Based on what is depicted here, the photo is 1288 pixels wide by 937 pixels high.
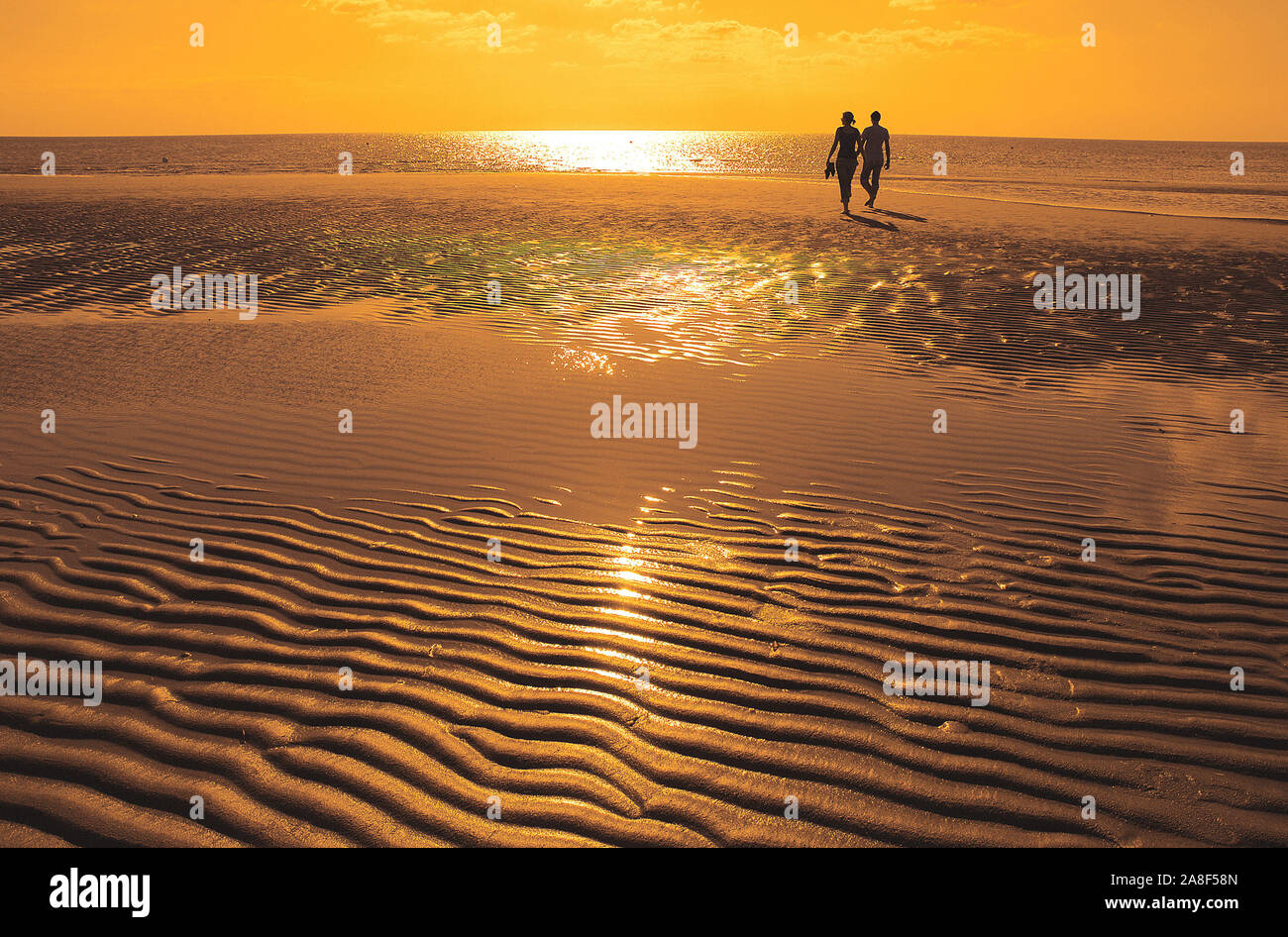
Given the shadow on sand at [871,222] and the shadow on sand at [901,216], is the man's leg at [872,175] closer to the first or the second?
the shadow on sand at [901,216]

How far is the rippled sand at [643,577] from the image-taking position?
280 cm

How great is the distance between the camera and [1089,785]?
285 centimetres

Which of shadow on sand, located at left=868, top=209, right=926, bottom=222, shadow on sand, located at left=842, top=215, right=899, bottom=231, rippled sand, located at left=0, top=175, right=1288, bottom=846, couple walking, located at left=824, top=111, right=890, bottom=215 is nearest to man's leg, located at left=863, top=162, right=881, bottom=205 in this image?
couple walking, located at left=824, top=111, right=890, bottom=215

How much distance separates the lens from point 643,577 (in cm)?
419

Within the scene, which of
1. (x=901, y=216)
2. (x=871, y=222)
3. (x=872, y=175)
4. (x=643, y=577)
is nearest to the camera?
(x=643, y=577)

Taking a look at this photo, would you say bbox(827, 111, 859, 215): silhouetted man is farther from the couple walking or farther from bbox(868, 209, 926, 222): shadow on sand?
bbox(868, 209, 926, 222): shadow on sand

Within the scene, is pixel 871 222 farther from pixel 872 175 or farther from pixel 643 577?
pixel 643 577

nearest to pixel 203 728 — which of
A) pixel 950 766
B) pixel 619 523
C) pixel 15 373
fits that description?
pixel 619 523

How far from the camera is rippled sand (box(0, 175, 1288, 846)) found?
280 centimetres

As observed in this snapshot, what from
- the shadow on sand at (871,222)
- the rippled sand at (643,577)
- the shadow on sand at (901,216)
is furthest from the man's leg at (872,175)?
the rippled sand at (643,577)

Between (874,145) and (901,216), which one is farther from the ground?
(874,145)

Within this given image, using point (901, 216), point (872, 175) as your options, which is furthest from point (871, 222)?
point (872, 175)

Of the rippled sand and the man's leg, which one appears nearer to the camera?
the rippled sand

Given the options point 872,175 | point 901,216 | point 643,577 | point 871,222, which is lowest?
point 643,577
